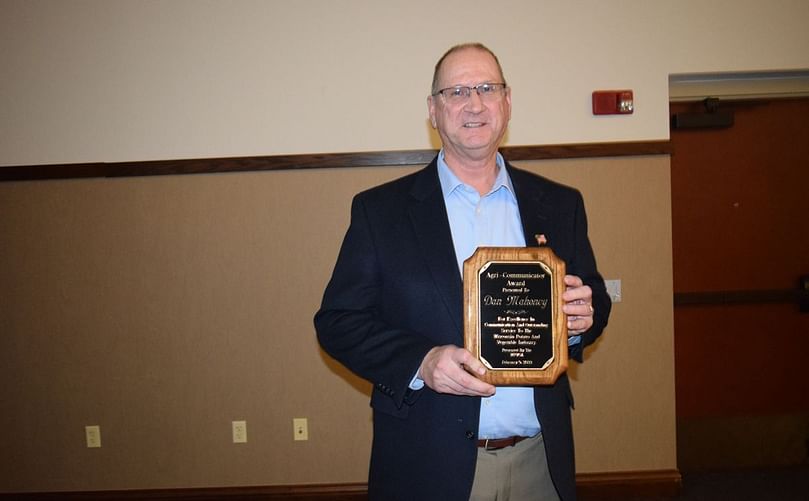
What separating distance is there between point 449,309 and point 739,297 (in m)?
2.94

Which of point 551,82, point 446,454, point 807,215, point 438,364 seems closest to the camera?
point 438,364

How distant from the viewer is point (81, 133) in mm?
3406

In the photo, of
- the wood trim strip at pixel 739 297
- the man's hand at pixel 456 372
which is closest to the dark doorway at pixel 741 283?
the wood trim strip at pixel 739 297

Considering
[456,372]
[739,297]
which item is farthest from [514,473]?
[739,297]

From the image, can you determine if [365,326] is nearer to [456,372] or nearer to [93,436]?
[456,372]

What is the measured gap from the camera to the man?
149cm

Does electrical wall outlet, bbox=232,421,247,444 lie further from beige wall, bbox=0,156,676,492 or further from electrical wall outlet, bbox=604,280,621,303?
electrical wall outlet, bbox=604,280,621,303

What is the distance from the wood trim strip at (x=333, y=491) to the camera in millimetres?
3434

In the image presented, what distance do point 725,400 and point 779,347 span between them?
1.53 ft

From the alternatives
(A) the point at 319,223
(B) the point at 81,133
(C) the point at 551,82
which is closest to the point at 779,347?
(C) the point at 551,82

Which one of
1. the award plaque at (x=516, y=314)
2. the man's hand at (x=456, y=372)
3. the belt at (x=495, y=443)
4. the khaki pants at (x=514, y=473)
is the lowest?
the khaki pants at (x=514, y=473)

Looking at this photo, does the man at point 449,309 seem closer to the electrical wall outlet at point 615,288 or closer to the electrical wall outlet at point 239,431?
the electrical wall outlet at point 615,288

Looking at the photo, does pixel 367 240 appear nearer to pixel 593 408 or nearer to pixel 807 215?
pixel 593 408

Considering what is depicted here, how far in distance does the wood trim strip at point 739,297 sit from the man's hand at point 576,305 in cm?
253
